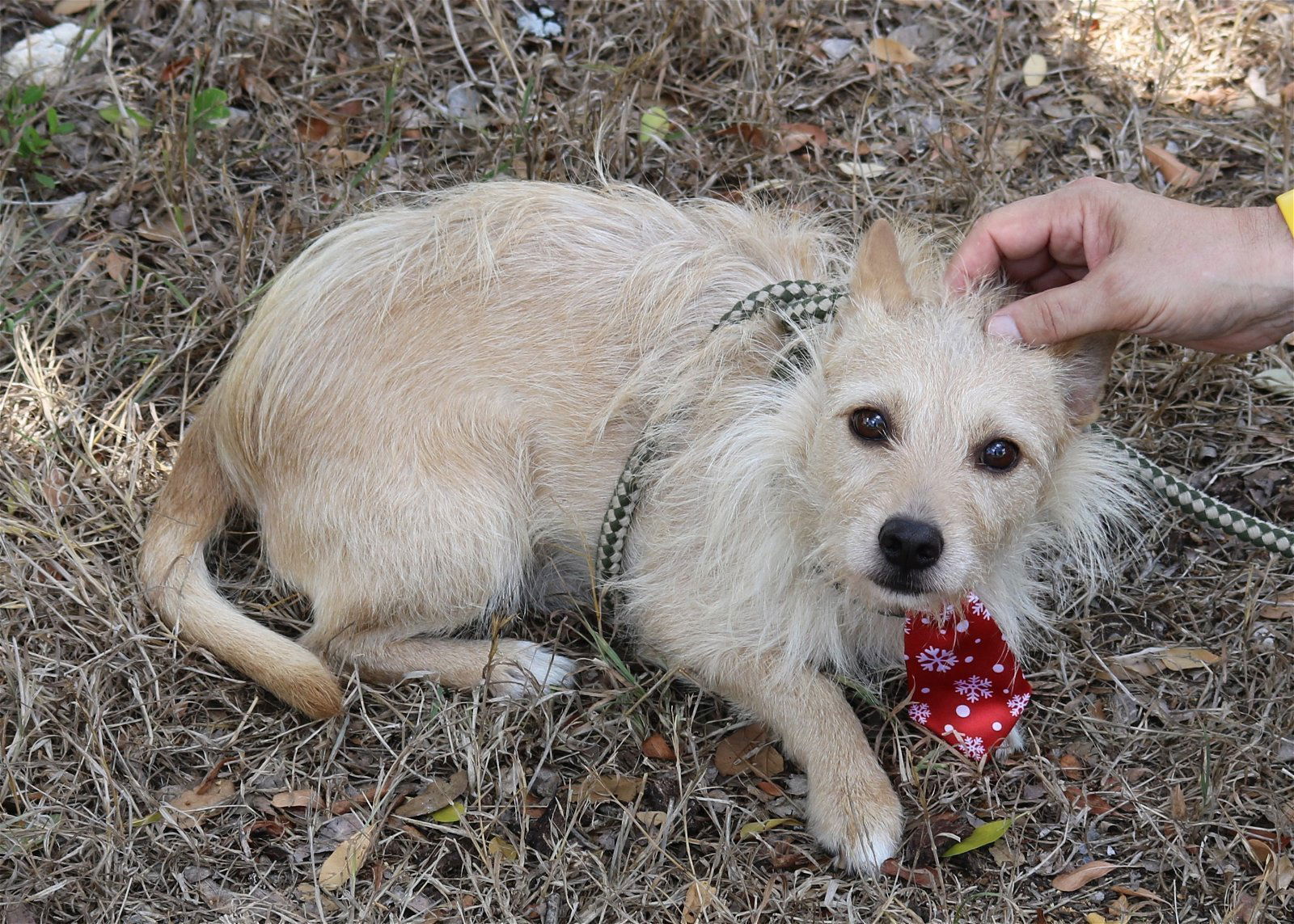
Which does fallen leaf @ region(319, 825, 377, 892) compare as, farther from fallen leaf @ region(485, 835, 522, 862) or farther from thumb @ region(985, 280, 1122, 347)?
thumb @ region(985, 280, 1122, 347)

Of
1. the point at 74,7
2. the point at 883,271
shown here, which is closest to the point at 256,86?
the point at 74,7

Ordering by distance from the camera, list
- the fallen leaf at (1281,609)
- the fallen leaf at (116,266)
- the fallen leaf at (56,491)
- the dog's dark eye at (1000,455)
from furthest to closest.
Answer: the fallen leaf at (116,266) → the fallen leaf at (56,491) → the fallen leaf at (1281,609) → the dog's dark eye at (1000,455)

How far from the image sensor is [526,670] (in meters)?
3.53

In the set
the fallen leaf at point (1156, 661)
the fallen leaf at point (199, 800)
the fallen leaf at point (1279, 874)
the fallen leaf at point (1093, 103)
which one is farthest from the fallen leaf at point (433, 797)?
the fallen leaf at point (1093, 103)

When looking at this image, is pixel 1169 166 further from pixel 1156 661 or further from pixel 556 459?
pixel 556 459

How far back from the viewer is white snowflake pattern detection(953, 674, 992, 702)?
3264mm

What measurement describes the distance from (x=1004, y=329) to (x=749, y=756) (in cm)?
140

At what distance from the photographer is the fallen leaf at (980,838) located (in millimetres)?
3094

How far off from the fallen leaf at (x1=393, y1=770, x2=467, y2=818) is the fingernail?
185 centimetres

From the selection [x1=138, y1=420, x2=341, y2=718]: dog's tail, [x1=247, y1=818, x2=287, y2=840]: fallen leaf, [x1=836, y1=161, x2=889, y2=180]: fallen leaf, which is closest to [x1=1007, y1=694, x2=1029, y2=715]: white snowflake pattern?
[x1=138, y1=420, x2=341, y2=718]: dog's tail

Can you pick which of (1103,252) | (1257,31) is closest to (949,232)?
(1103,252)

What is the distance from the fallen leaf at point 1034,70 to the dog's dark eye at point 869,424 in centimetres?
306

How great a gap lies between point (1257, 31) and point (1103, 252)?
2.90 m

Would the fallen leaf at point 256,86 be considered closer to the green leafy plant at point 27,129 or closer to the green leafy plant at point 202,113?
the green leafy plant at point 202,113
